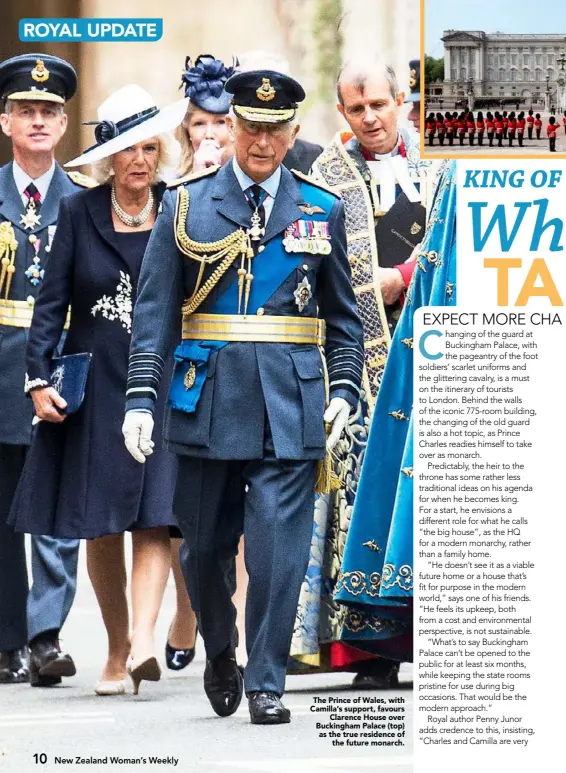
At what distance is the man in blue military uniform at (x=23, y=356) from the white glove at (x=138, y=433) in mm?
1041

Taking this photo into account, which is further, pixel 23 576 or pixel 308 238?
pixel 23 576

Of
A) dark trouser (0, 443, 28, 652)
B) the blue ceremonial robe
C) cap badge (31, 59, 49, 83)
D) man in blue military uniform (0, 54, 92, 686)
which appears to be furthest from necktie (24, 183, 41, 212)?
the blue ceremonial robe

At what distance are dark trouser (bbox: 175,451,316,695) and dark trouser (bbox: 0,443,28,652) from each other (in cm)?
104

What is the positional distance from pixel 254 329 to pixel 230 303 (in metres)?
0.10

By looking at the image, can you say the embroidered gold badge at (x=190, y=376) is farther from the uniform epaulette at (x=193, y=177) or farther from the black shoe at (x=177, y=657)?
the black shoe at (x=177, y=657)

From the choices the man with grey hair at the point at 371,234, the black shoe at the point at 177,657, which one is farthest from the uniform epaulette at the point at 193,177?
the black shoe at the point at 177,657

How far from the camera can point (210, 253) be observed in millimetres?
12625

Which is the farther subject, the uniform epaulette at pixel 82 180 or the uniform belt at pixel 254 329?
the uniform epaulette at pixel 82 180

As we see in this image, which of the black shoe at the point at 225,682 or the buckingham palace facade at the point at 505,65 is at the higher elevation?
the buckingham palace facade at the point at 505,65

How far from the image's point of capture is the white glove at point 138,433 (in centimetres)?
1250

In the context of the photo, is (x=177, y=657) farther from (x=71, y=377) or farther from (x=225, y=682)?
Result: (x=71, y=377)

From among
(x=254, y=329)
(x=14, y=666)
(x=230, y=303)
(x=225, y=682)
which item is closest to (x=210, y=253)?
(x=230, y=303)

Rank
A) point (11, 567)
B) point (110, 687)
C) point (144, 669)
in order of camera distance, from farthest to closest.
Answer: point (11, 567) → point (110, 687) → point (144, 669)

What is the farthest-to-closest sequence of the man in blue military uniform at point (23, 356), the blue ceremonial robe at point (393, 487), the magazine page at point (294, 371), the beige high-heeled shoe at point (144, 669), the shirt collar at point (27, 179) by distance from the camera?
the shirt collar at point (27, 179), the man in blue military uniform at point (23, 356), the beige high-heeled shoe at point (144, 669), the blue ceremonial robe at point (393, 487), the magazine page at point (294, 371)
